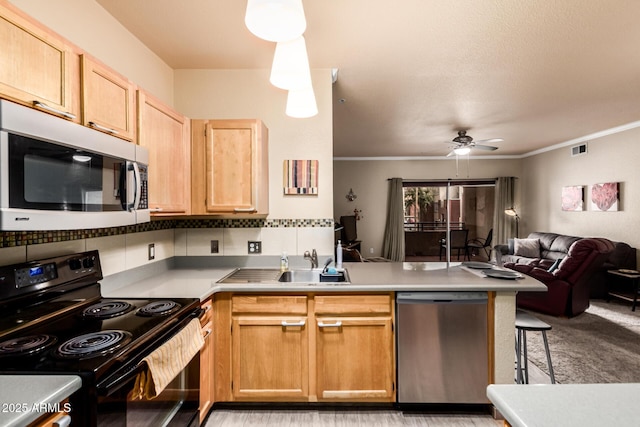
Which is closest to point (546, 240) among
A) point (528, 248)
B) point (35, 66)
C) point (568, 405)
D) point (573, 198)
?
point (528, 248)

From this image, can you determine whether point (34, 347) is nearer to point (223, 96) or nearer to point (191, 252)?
point (191, 252)

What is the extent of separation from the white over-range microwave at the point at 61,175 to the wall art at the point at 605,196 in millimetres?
6480

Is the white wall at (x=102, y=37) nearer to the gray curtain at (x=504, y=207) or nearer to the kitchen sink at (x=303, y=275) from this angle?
the kitchen sink at (x=303, y=275)

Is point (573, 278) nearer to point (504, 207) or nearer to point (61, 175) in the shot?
point (504, 207)

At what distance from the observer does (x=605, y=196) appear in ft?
16.5

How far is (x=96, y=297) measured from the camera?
1.71 metres

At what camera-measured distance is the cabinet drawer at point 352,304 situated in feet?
6.76

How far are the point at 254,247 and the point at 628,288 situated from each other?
18.0 ft

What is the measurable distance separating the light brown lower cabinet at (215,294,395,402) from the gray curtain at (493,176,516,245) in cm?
665

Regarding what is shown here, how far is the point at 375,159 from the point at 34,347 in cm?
719

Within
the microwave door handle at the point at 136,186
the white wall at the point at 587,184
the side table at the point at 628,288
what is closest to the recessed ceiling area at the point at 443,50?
the microwave door handle at the point at 136,186

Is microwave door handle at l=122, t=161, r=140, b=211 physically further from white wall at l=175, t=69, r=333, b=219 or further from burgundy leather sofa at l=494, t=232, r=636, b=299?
burgundy leather sofa at l=494, t=232, r=636, b=299

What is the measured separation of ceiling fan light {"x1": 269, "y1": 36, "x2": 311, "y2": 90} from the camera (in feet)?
4.76

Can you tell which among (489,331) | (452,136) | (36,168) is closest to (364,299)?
(489,331)
